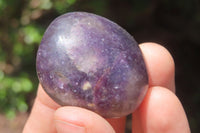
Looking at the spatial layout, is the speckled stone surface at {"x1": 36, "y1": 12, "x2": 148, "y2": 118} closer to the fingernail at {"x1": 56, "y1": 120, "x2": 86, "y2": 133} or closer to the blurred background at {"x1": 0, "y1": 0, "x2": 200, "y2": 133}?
the fingernail at {"x1": 56, "y1": 120, "x2": 86, "y2": 133}

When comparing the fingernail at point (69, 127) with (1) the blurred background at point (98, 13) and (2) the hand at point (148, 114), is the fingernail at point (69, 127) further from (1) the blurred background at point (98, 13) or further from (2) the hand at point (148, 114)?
(1) the blurred background at point (98, 13)

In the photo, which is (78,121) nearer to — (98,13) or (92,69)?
(92,69)

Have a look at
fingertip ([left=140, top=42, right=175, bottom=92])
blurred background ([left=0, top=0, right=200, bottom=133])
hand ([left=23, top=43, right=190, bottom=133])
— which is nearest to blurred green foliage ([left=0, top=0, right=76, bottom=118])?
blurred background ([left=0, top=0, right=200, bottom=133])

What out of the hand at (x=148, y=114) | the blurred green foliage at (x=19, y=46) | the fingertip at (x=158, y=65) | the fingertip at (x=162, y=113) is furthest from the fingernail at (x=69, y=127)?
the blurred green foliage at (x=19, y=46)

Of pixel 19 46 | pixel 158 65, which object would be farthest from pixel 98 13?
pixel 158 65

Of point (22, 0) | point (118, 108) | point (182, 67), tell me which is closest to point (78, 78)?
point (118, 108)

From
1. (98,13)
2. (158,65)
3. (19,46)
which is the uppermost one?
(158,65)
